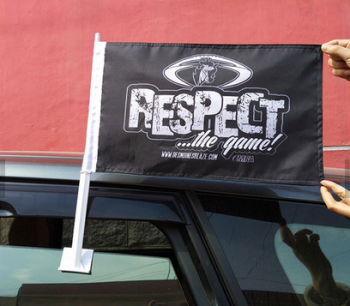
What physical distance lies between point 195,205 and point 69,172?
0.52 m

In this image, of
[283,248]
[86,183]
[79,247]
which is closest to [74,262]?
[79,247]

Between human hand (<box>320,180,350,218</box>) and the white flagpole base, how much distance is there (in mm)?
838

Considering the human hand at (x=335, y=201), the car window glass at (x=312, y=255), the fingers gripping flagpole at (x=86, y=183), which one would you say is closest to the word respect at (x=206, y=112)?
the fingers gripping flagpole at (x=86, y=183)

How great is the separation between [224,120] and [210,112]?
2.5 inches

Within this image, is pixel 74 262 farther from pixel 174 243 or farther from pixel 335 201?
pixel 335 201

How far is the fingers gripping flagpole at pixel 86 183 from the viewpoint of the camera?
1.49m

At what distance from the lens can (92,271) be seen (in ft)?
5.05

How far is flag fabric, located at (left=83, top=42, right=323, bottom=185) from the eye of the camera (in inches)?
66.9

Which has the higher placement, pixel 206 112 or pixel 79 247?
pixel 206 112

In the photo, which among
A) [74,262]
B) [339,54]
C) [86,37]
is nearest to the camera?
[74,262]

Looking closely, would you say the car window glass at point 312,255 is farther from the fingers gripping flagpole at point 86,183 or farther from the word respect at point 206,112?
the fingers gripping flagpole at point 86,183

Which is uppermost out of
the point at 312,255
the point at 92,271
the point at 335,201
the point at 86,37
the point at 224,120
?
the point at 86,37

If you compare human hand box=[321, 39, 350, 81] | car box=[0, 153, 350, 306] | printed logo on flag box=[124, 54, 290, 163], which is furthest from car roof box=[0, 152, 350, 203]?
human hand box=[321, 39, 350, 81]

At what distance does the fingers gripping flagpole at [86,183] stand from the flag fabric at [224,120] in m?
0.02
